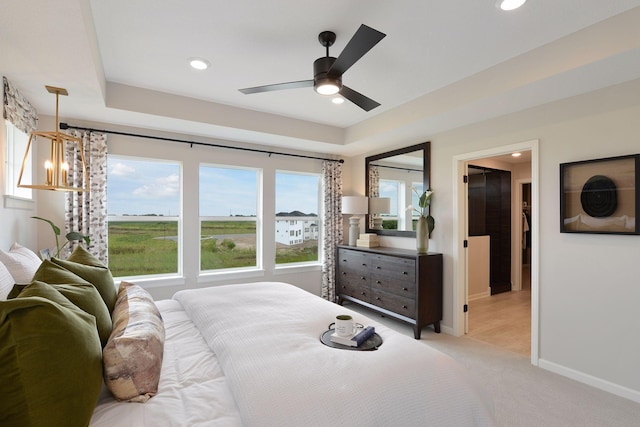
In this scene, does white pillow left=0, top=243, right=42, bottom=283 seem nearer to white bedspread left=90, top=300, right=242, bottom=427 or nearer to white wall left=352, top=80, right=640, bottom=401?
white bedspread left=90, top=300, right=242, bottom=427

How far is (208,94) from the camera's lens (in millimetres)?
3424

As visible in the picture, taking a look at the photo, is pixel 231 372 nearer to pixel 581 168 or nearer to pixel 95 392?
pixel 95 392

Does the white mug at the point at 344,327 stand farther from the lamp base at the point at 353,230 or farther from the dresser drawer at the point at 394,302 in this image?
the lamp base at the point at 353,230

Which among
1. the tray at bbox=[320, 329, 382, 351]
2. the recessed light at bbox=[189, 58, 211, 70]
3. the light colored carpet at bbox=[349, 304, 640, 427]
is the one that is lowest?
the light colored carpet at bbox=[349, 304, 640, 427]

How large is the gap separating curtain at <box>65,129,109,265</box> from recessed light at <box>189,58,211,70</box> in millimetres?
1643

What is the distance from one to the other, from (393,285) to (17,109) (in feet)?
13.3

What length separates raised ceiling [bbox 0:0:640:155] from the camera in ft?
6.49

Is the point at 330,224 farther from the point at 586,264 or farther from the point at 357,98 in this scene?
the point at 586,264

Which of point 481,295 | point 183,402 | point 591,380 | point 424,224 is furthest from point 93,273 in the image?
point 481,295

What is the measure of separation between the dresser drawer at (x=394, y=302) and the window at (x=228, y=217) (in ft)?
5.96

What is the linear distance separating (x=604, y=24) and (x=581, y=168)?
1.12 m

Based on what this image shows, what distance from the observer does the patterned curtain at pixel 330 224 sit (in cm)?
507

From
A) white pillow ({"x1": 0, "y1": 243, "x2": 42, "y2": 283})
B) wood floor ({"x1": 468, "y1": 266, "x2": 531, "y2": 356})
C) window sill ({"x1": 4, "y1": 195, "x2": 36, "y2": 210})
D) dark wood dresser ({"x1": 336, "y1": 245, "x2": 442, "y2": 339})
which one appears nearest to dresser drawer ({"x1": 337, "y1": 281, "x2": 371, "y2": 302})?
dark wood dresser ({"x1": 336, "y1": 245, "x2": 442, "y2": 339})

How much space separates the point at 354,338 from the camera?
1657 mm
